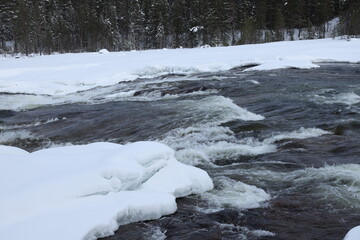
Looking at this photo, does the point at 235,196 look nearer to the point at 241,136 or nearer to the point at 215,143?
the point at 215,143

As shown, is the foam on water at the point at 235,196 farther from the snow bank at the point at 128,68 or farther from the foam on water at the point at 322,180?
the snow bank at the point at 128,68

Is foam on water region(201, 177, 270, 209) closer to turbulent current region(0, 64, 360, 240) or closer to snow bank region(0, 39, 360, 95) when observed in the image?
turbulent current region(0, 64, 360, 240)

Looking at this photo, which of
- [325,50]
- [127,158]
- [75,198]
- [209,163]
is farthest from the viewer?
[325,50]

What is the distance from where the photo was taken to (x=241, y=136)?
759cm

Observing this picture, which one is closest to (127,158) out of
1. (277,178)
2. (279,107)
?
(277,178)

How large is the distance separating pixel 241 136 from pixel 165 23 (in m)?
47.5

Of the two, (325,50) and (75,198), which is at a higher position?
(325,50)

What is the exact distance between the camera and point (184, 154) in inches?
262

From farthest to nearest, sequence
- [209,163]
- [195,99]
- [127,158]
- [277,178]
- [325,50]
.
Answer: [325,50]
[195,99]
[209,163]
[277,178]
[127,158]

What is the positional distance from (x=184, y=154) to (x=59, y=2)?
65.3 meters

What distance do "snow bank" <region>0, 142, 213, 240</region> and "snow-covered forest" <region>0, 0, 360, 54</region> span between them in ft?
134

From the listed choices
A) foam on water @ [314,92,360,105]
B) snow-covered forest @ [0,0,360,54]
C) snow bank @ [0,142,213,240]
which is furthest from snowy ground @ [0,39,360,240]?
snow-covered forest @ [0,0,360,54]

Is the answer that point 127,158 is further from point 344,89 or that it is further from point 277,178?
point 344,89

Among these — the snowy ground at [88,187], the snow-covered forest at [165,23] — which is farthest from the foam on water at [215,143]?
the snow-covered forest at [165,23]
